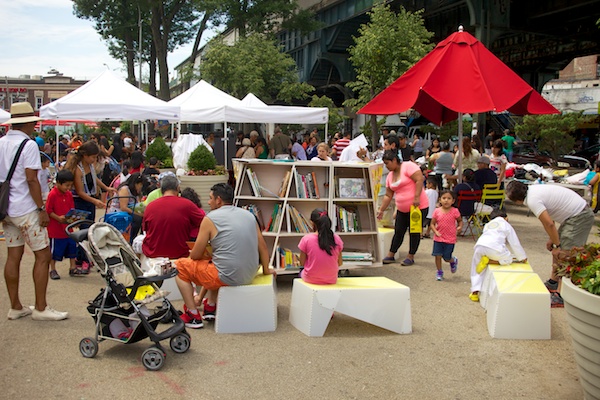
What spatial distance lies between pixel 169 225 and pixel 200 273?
900 mm

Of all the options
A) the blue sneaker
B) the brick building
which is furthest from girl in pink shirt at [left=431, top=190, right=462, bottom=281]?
the brick building

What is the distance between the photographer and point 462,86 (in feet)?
30.8

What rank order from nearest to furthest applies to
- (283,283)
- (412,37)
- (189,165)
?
(283,283)
(189,165)
(412,37)

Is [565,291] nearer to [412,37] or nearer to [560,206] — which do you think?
[560,206]

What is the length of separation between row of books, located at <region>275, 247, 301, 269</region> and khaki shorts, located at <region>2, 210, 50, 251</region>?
2760mm

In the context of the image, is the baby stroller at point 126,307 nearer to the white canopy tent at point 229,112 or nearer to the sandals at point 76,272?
the sandals at point 76,272

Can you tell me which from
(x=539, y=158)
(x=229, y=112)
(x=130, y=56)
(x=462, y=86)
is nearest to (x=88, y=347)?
(x=462, y=86)

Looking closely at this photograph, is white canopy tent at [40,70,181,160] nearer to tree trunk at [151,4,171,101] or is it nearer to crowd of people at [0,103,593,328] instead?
crowd of people at [0,103,593,328]

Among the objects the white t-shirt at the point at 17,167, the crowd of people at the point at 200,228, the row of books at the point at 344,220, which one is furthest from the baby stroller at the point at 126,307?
the row of books at the point at 344,220

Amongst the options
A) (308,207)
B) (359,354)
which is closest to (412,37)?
(308,207)

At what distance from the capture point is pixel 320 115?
1540cm

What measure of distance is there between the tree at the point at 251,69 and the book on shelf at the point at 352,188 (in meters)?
21.4

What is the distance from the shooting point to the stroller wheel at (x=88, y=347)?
4.88 m

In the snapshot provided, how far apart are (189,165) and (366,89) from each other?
13.8 metres
